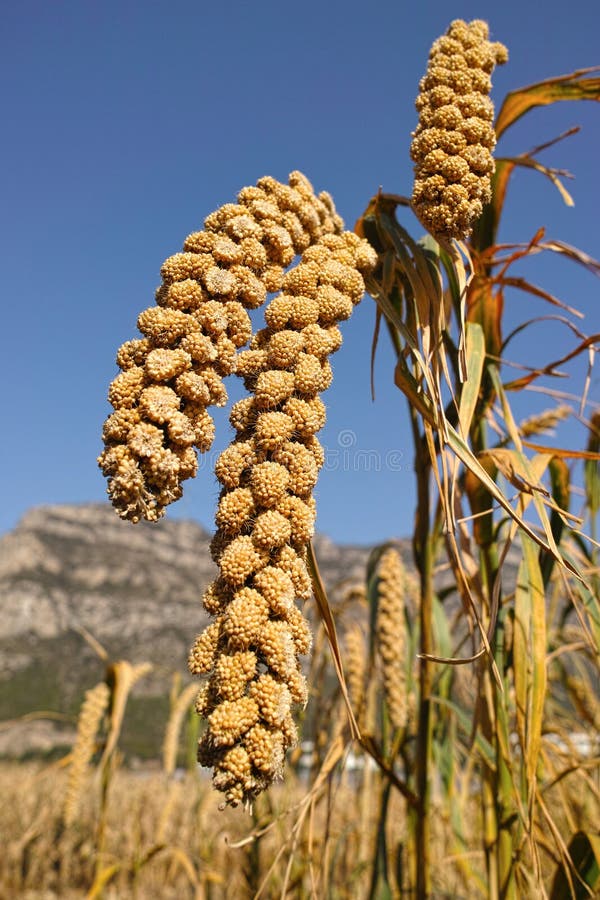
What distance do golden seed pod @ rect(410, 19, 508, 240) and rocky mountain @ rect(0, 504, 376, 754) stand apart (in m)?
36.2

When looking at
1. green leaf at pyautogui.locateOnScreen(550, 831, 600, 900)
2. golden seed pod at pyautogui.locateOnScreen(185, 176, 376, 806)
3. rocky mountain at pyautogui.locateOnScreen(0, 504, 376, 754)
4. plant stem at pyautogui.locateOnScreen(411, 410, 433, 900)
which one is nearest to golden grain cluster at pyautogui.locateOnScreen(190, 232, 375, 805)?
golden seed pod at pyautogui.locateOnScreen(185, 176, 376, 806)

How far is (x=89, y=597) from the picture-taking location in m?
61.6

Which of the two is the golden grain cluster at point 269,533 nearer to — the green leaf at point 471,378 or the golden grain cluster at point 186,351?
the golden grain cluster at point 186,351

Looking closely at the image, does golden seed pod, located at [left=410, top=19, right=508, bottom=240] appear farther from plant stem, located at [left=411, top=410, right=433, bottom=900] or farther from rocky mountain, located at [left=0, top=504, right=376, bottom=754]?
rocky mountain, located at [left=0, top=504, right=376, bottom=754]

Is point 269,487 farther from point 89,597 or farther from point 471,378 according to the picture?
point 89,597

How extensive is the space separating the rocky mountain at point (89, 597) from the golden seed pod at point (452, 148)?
119 feet

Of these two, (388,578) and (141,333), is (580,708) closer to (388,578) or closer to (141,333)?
(388,578)

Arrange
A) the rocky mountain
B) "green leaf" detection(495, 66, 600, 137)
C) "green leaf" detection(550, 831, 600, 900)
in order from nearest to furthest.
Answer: "green leaf" detection(550, 831, 600, 900) → "green leaf" detection(495, 66, 600, 137) → the rocky mountain

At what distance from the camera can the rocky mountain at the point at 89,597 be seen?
140 ft

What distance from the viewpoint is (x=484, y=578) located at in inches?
59.3

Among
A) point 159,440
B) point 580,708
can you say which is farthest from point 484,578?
point 580,708

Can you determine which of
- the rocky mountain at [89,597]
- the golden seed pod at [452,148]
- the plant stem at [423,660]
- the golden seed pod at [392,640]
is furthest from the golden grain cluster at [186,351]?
the rocky mountain at [89,597]

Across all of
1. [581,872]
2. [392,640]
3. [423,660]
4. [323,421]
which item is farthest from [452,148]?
[392,640]

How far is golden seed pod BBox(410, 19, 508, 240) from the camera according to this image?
1096 mm
